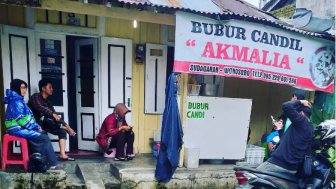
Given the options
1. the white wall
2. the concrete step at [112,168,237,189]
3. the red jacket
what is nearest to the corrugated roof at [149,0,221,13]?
the red jacket

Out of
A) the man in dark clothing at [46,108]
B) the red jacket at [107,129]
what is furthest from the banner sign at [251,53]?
the man in dark clothing at [46,108]

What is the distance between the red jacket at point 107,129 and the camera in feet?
14.9

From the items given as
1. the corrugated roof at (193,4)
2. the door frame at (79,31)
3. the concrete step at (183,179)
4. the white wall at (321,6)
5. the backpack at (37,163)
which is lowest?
the concrete step at (183,179)

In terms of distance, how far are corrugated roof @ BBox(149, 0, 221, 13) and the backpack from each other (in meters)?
2.92

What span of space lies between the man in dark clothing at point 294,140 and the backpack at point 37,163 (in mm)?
3247

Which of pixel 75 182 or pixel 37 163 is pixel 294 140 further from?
pixel 37 163

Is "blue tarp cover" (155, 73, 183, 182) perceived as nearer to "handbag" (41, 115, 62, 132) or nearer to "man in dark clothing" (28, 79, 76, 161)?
"man in dark clothing" (28, 79, 76, 161)

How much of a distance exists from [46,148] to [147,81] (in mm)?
2391

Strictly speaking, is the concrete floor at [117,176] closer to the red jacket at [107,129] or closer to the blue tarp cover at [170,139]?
the blue tarp cover at [170,139]

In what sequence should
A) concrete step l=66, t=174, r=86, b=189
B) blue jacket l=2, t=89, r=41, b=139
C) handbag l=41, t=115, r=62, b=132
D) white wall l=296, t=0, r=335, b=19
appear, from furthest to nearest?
white wall l=296, t=0, r=335, b=19 → handbag l=41, t=115, r=62, b=132 → concrete step l=66, t=174, r=86, b=189 → blue jacket l=2, t=89, r=41, b=139

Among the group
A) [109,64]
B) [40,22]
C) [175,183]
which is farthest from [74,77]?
[175,183]

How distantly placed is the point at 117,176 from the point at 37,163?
127 centimetres

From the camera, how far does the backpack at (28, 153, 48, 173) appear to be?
11.8ft

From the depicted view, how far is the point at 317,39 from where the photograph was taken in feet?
15.2
